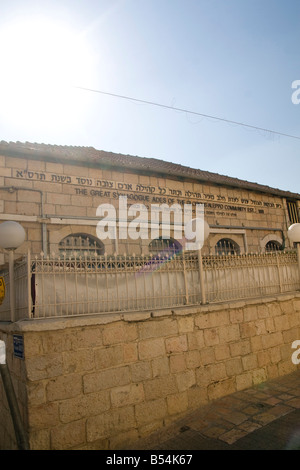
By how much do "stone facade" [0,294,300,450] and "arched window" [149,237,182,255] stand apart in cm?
496

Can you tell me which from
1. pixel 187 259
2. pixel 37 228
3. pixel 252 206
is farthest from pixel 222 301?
pixel 252 206

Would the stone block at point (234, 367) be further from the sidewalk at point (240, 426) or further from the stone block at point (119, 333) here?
the stone block at point (119, 333)

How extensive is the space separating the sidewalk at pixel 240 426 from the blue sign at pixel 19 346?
1825mm

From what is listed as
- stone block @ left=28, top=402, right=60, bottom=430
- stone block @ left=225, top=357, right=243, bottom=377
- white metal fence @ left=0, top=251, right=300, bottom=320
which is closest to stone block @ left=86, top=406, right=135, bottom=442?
stone block @ left=28, top=402, right=60, bottom=430

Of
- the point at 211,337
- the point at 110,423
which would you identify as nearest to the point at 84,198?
the point at 211,337

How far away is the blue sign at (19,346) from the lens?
3.54 metres

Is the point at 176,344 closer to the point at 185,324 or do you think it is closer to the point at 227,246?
the point at 185,324

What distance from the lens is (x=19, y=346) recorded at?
3670 millimetres

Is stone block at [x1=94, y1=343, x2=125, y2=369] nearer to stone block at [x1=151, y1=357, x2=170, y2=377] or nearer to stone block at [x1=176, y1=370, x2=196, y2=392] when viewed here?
stone block at [x1=151, y1=357, x2=170, y2=377]

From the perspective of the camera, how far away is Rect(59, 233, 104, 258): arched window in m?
8.78

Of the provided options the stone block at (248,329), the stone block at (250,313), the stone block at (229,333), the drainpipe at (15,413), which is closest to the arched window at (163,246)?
the stone block at (250,313)

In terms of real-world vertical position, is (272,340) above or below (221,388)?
above

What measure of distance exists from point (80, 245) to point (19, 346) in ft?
18.0

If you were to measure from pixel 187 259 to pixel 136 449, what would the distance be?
2650 mm
